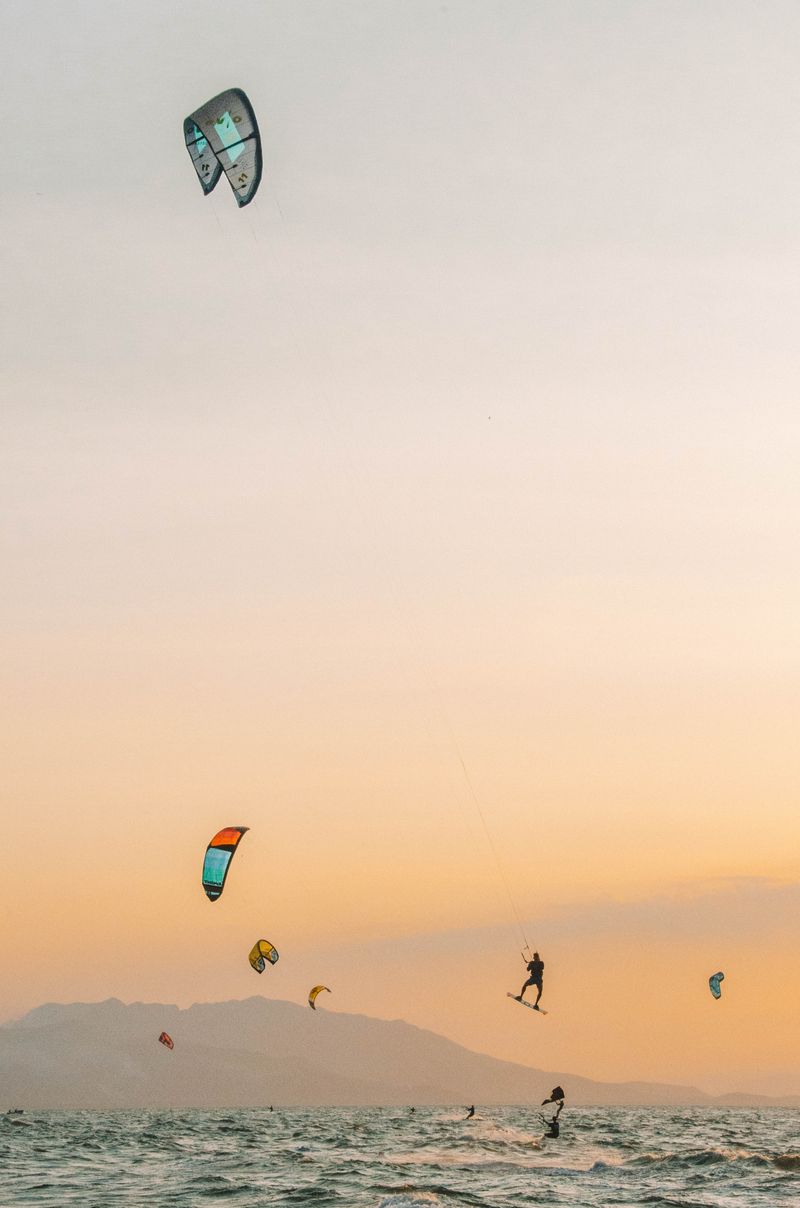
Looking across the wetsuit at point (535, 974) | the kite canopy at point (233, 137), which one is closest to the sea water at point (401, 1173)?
the wetsuit at point (535, 974)

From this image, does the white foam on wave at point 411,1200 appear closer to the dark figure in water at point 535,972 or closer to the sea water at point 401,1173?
the sea water at point 401,1173

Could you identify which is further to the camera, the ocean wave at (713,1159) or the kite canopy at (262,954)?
the kite canopy at (262,954)

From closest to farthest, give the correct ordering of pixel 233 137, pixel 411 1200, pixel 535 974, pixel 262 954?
pixel 411 1200 < pixel 233 137 < pixel 535 974 < pixel 262 954

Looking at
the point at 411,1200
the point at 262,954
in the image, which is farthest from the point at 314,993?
the point at 411,1200

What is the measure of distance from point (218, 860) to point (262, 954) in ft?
48.6

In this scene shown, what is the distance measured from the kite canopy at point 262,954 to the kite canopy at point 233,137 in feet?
96.4

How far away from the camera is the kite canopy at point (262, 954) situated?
45.3m

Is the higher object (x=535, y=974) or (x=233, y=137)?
(x=233, y=137)

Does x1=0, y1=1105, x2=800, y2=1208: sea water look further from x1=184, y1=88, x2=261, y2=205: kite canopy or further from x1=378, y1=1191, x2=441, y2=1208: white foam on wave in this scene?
x1=184, y1=88, x2=261, y2=205: kite canopy

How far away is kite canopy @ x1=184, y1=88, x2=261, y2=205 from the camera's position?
936 inches

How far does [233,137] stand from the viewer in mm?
24062

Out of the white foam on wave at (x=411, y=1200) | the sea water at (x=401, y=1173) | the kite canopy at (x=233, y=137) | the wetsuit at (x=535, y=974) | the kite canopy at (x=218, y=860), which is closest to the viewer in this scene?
the white foam on wave at (x=411, y=1200)

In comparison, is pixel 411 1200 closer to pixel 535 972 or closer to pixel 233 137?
pixel 535 972

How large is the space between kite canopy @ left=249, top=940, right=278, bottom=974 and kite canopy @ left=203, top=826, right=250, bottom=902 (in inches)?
512
